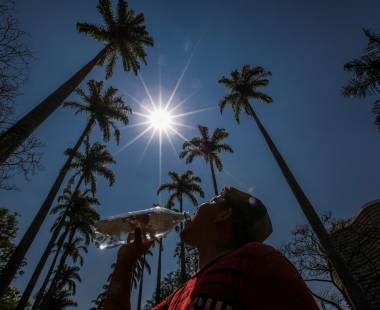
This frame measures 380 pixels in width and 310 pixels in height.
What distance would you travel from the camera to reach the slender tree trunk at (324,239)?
10.7 metres

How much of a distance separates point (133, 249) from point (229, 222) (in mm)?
975

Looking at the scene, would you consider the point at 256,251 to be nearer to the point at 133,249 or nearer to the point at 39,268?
the point at 133,249

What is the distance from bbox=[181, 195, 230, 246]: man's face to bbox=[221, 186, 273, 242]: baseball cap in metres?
0.16

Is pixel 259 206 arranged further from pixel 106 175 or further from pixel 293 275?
pixel 106 175

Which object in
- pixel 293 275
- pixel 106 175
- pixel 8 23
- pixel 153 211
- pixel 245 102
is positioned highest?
pixel 245 102

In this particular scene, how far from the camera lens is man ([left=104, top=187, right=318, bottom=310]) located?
3.89ft

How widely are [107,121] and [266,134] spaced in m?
15.7

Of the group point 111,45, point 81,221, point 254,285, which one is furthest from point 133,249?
point 81,221

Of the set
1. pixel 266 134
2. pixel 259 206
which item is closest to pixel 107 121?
pixel 266 134

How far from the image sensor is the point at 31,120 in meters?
9.30

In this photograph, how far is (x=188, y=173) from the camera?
38500mm

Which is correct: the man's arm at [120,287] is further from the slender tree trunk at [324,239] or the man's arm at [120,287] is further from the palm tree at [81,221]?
the palm tree at [81,221]

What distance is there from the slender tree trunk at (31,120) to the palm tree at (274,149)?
13111 millimetres

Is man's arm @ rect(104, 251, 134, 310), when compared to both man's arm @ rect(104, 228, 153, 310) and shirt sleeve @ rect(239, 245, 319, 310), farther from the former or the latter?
shirt sleeve @ rect(239, 245, 319, 310)
